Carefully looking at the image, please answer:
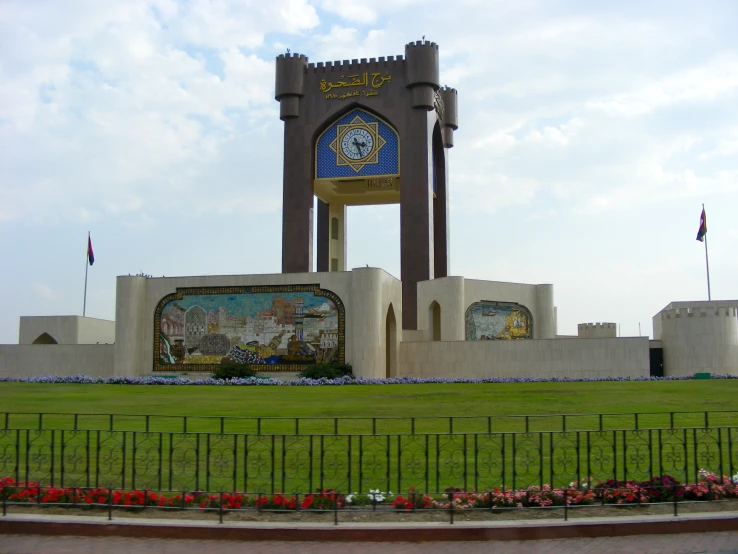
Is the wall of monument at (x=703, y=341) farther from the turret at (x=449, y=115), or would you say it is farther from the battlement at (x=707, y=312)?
the turret at (x=449, y=115)

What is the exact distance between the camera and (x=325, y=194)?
4794 centimetres

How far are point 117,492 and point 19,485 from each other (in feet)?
5.09

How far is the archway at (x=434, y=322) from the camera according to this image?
40812mm

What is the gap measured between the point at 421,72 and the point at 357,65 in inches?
144

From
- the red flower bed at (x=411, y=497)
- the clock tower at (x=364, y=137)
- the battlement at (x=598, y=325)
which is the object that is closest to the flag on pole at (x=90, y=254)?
the clock tower at (x=364, y=137)

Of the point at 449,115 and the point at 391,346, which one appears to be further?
the point at 449,115

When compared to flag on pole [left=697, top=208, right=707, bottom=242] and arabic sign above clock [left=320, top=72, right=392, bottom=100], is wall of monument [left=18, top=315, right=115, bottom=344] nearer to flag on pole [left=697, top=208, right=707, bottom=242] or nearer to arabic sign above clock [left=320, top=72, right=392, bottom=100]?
arabic sign above clock [left=320, top=72, right=392, bottom=100]

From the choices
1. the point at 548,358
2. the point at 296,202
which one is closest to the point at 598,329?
the point at 548,358

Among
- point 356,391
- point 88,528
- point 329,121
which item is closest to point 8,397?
point 356,391

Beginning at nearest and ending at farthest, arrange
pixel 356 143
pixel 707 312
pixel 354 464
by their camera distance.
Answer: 1. pixel 354 464
2. pixel 707 312
3. pixel 356 143

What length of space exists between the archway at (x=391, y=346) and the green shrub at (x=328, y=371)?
4265 mm

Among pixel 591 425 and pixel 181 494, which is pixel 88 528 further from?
pixel 591 425

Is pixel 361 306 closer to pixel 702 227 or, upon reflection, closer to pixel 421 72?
pixel 421 72

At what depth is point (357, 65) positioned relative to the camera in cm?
4297
